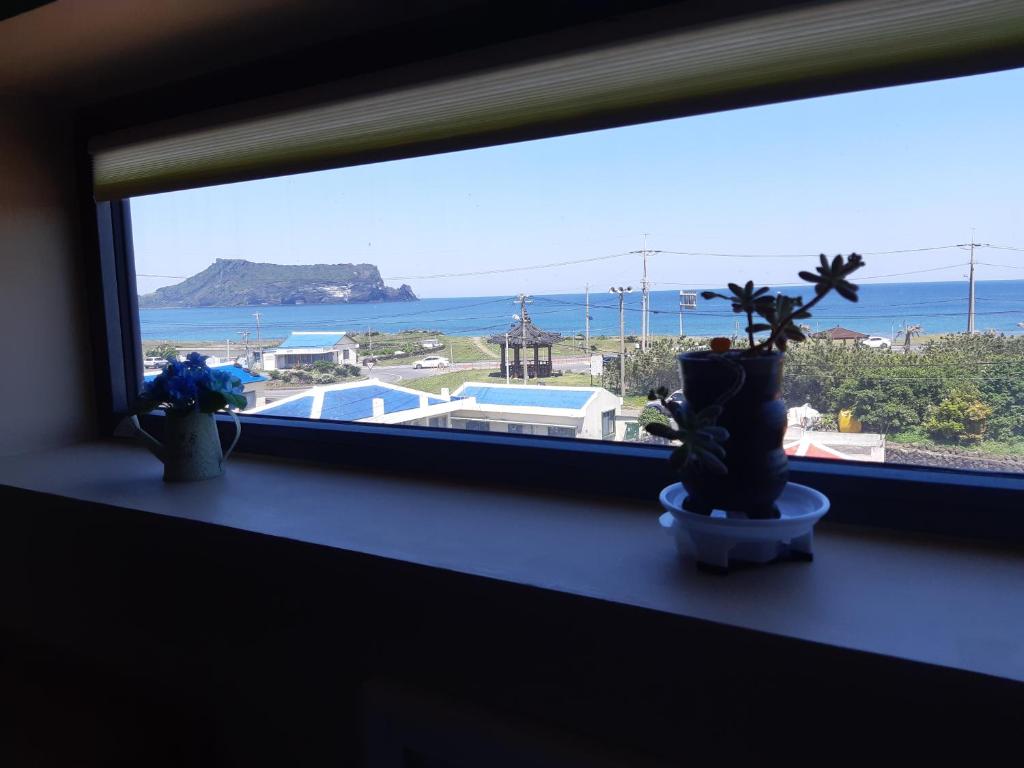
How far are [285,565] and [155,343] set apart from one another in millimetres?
1154

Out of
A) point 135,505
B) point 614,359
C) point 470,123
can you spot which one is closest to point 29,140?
point 135,505

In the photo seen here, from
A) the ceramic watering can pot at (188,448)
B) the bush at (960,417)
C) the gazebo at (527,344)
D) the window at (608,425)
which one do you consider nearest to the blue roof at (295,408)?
the ceramic watering can pot at (188,448)

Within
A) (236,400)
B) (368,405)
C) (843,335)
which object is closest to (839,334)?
(843,335)

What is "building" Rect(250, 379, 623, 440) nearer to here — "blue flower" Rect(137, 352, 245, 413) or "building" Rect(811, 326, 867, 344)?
"blue flower" Rect(137, 352, 245, 413)

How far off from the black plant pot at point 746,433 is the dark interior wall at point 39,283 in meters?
1.76

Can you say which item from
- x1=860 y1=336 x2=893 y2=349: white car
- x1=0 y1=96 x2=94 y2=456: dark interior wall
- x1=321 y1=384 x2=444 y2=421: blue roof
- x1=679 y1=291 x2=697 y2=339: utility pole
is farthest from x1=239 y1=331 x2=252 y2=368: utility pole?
x1=860 y1=336 x2=893 y2=349: white car

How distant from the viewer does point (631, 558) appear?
3.04ft

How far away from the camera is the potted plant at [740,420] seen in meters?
0.83

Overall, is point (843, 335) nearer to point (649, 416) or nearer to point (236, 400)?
point (649, 416)

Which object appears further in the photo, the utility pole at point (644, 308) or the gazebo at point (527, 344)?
the gazebo at point (527, 344)

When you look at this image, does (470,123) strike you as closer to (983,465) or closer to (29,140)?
(983,465)

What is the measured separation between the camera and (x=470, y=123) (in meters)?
1.19

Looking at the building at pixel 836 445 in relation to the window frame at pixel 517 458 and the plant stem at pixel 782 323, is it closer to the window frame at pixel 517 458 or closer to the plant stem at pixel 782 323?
the window frame at pixel 517 458

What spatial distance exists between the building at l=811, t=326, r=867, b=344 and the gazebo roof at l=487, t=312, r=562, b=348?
48 centimetres
